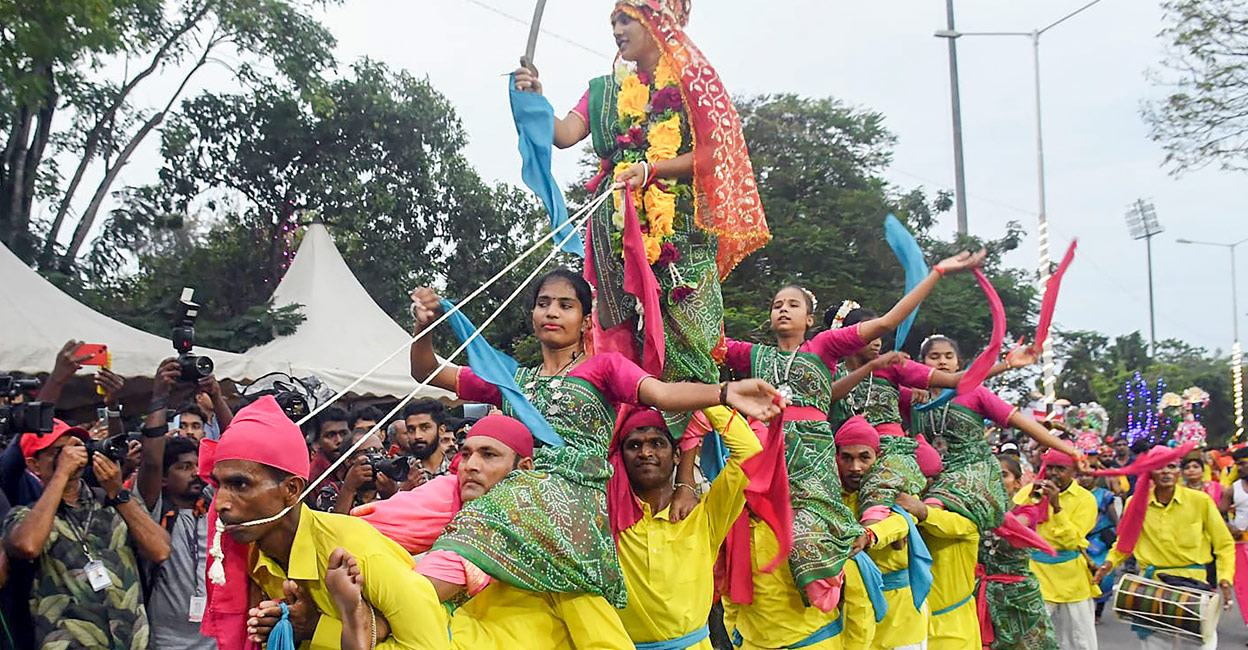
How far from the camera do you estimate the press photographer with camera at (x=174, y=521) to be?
16.5 ft

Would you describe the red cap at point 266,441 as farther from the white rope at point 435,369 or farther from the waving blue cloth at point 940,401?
the waving blue cloth at point 940,401

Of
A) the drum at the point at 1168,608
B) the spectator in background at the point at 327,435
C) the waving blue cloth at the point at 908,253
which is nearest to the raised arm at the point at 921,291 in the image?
the waving blue cloth at the point at 908,253

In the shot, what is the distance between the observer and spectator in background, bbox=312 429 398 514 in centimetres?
468

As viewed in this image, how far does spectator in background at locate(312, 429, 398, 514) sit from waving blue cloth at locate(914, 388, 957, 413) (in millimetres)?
3177

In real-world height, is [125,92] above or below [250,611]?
above

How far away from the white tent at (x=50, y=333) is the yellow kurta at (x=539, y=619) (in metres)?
7.35

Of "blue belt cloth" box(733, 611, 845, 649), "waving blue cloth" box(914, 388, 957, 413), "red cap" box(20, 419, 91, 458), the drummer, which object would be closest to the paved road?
the drummer

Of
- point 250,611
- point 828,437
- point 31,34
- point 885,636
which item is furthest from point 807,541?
point 31,34

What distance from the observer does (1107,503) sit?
11.7 metres

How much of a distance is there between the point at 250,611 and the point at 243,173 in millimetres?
14649

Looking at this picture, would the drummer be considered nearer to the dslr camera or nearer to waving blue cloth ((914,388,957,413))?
waving blue cloth ((914,388,957,413))

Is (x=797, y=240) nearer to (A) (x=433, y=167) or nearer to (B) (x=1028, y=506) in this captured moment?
(A) (x=433, y=167)

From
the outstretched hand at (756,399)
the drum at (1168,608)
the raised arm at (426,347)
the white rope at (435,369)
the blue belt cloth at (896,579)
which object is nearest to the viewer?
the white rope at (435,369)

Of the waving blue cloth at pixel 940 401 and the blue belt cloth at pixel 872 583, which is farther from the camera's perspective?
the waving blue cloth at pixel 940 401
